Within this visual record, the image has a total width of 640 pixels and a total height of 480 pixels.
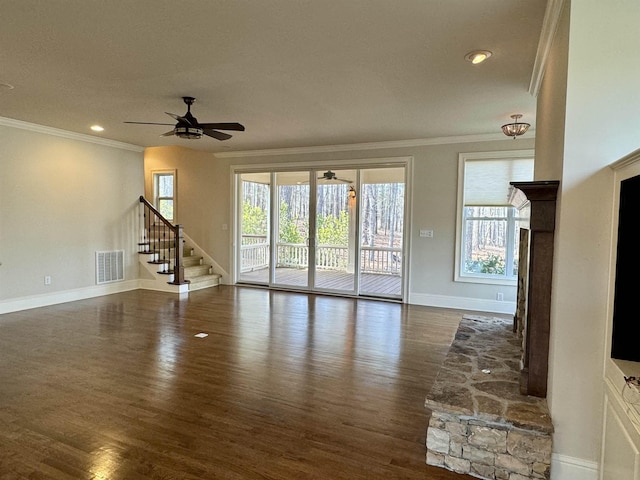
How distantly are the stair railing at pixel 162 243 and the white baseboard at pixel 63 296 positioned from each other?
0.70 meters

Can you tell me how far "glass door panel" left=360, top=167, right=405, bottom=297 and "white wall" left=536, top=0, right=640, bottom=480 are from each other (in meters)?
4.63

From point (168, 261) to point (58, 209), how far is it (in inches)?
82.7

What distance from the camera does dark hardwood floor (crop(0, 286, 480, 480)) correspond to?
2215 mm

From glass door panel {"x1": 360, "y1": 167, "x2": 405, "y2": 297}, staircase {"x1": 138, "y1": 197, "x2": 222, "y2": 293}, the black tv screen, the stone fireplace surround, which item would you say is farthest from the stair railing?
the black tv screen

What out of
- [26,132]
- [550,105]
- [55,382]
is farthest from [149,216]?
[550,105]

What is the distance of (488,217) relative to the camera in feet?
19.7

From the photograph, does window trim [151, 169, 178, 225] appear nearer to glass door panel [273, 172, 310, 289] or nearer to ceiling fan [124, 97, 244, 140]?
glass door panel [273, 172, 310, 289]

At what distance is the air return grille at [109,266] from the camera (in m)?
6.92

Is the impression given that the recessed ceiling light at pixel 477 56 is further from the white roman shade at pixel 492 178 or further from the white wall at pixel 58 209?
the white wall at pixel 58 209

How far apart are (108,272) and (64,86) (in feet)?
13.1

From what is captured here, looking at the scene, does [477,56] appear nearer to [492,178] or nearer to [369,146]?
[492,178]

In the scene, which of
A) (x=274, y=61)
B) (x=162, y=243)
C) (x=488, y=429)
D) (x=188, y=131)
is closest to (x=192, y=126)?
(x=188, y=131)

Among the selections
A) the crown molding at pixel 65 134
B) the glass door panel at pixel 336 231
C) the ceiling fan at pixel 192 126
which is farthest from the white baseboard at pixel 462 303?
the crown molding at pixel 65 134

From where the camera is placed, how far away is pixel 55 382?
10.6 feet
